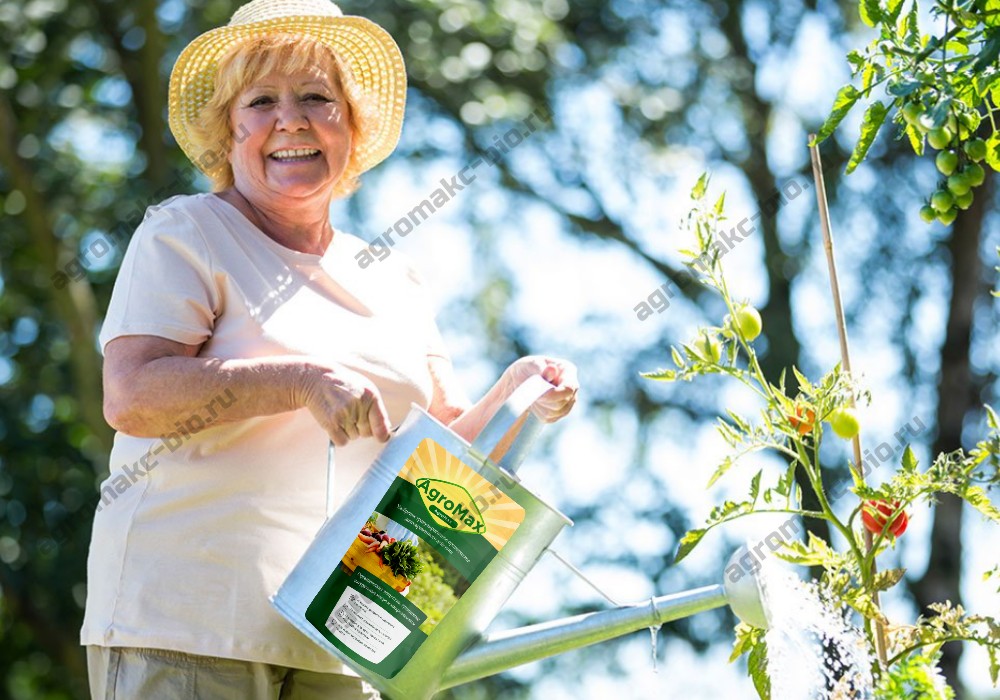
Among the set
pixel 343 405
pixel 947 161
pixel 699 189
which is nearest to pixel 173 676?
pixel 343 405

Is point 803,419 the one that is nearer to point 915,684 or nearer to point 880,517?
point 880,517

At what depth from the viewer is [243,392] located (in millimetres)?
1540

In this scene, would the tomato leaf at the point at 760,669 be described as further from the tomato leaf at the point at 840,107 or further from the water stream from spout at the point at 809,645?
the tomato leaf at the point at 840,107

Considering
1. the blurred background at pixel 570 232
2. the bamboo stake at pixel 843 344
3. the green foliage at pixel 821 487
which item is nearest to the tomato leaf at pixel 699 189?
the green foliage at pixel 821 487

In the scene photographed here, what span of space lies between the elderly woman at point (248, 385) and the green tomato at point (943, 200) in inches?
18.2

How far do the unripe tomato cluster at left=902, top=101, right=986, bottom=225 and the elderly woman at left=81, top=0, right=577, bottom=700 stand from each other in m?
0.46

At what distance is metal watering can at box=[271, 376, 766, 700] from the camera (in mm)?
1480

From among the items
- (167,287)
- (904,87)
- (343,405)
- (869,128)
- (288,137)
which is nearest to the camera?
(904,87)

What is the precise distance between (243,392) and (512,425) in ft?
0.98

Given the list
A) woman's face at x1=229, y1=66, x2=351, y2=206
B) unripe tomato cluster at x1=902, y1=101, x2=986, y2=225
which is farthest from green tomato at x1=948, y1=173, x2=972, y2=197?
woman's face at x1=229, y1=66, x2=351, y2=206

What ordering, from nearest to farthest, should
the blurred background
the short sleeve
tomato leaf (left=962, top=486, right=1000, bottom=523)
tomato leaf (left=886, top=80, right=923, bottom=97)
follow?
tomato leaf (left=886, top=80, right=923, bottom=97) < tomato leaf (left=962, top=486, right=1000, bottom=523) < the short sleeve < the blurred background

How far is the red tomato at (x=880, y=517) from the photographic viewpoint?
5.05ft

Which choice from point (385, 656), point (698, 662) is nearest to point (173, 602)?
point (385, 656)

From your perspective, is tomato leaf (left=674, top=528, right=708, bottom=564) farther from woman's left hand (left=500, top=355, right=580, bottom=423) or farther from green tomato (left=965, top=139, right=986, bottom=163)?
green tomato (left=965, top=139, right=986, bottom=163)
